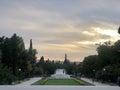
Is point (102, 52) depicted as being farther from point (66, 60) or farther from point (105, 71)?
point (66, 60)

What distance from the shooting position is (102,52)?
279ft

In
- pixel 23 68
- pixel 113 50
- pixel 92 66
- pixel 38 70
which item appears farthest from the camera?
pixel 38 70

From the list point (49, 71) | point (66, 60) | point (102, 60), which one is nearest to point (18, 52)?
point (102, 60)

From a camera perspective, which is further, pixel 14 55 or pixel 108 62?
pixel 14 55

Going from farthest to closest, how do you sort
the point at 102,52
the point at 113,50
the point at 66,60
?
the point at 66,60 → the point at 102,52 → the point at 113,50

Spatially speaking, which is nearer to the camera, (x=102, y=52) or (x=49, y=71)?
(x=102, y=52)

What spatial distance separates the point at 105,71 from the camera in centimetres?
7212

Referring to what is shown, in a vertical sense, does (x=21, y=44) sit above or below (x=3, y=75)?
above

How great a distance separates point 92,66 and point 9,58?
24483mm

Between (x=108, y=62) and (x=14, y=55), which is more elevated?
Result: (x=14, y=55)

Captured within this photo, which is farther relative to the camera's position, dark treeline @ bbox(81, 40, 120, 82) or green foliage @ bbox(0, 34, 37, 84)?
green foliage @ bbox(0, 34, 37, 84)

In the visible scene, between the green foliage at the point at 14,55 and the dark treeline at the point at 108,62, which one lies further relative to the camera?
the green foliage at the point at 14,55

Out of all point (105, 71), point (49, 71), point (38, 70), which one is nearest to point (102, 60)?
point (105, 71)

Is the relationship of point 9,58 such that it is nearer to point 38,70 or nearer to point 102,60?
point 102,60
